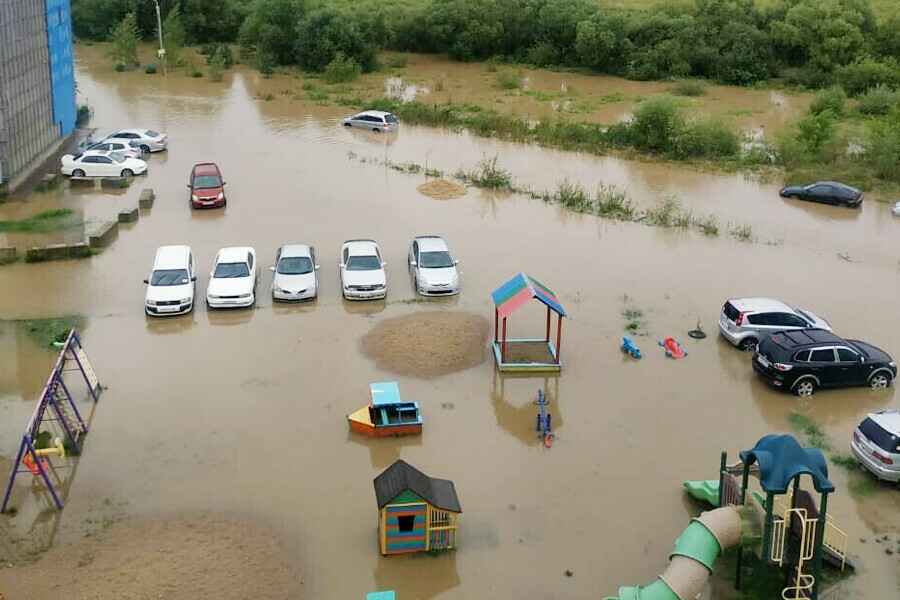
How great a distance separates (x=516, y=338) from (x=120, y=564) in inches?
432

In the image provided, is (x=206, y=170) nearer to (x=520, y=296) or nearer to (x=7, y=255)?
(x=7, y=255)

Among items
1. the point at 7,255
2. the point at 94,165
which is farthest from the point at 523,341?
the point at 94,165

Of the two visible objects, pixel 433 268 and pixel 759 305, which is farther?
pixel 433 268

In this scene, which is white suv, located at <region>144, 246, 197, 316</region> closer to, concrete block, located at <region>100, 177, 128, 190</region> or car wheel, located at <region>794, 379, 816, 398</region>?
concrete block, located at <region>100, 177, 128, 190</region>

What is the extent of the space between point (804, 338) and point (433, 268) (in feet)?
31.0

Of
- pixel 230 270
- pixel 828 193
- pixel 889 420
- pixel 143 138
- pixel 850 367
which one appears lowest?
pixel 850 367

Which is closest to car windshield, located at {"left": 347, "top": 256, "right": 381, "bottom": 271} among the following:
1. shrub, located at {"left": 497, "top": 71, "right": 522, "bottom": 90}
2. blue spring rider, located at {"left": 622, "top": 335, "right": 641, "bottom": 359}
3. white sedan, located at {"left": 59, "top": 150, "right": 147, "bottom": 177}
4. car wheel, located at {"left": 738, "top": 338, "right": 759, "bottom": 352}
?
blue spring rider, located at {"left": 622, "top": 335, "right": 641, "bottom": 359}

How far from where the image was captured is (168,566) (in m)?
14.2

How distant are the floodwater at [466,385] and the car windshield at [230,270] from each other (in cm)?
84

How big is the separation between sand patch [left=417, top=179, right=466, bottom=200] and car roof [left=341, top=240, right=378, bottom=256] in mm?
7772

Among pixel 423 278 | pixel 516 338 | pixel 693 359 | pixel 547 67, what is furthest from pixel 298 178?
pixel 547 67

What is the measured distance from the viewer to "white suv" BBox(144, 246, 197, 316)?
2273cm

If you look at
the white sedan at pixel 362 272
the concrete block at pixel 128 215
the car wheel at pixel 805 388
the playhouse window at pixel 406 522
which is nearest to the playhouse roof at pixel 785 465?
the playhouse window at pixel 406 522

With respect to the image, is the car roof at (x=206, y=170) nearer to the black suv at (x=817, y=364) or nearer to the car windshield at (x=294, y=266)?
the car windshield at (x=294, y=266)
